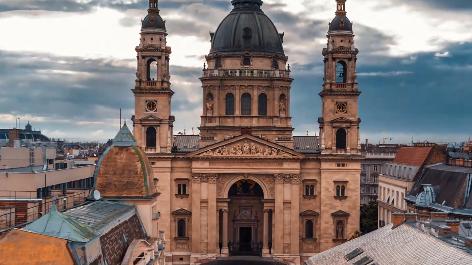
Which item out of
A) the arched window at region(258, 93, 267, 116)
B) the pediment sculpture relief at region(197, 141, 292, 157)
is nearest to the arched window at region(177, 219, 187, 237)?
the pediment sculpture relief at region(197, 141, 292, 157)

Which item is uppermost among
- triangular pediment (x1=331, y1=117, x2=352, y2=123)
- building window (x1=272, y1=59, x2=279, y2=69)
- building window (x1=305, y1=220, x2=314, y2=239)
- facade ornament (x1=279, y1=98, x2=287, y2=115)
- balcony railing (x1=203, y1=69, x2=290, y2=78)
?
building window (x1=272, y1=59, x2=279, y2=69)

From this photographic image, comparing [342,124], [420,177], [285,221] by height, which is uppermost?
[342,124]

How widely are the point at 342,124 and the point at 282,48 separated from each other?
16987mm

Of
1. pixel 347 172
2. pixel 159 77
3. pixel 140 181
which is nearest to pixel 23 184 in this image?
pixel 159 77

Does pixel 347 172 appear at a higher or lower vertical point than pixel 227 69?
lower

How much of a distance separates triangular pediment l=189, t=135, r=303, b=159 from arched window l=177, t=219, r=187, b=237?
29.2ft

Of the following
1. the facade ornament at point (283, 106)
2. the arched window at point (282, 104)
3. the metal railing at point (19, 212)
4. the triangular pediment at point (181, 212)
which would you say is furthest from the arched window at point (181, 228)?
the metal railing at point (19, 212)

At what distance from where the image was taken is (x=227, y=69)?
335 feet

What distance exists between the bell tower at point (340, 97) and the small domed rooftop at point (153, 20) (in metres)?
22.0

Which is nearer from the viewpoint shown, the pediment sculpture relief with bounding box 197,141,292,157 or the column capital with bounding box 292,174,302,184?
the pediment sculpture relief with bounding box 197,141,292,157

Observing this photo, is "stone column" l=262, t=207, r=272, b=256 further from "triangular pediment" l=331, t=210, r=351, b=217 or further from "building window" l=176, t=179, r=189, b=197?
"building window" l=176, t=179, r=189, b=197

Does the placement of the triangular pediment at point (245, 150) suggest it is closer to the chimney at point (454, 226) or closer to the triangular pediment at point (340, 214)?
the triangular pediment at point (340, 214)

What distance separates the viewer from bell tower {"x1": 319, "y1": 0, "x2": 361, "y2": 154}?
95938 millimetres

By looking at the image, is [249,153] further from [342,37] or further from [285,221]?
[342,37]
